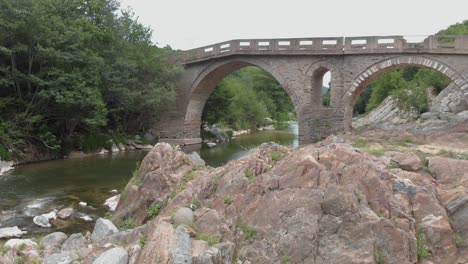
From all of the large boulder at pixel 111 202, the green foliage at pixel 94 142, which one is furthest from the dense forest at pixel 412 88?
the large boulder at pixel 111 202

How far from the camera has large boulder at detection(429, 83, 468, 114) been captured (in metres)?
29.6

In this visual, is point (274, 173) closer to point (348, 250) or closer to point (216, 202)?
point (216, 202)

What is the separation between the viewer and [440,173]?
8703mm

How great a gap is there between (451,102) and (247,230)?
28702 mm

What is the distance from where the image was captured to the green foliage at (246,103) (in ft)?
129

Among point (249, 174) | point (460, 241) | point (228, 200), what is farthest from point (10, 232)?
point (460, 241)

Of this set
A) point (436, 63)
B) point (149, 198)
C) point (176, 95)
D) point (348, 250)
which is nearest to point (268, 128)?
point (176, 95)

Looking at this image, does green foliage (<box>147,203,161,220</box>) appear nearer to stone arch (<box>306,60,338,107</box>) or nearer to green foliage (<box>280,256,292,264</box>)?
green foliage (<box>280,256,292,264</box>)

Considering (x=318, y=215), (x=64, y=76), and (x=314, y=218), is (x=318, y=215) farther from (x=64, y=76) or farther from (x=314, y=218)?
(x=64, y=76)

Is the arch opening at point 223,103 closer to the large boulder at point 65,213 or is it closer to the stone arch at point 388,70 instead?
the stone arch at point 388,70

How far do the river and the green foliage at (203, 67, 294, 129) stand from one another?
13064 millimetres

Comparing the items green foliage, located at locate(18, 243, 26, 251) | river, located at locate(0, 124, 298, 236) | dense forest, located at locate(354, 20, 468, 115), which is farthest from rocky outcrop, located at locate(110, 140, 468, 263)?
dense forest, located at locate(354, 20, 468, 115)

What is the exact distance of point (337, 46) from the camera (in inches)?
1005

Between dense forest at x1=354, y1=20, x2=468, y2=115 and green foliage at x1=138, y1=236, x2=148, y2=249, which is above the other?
dense forest at x1=354, y1=20, x2=468, y2=115
